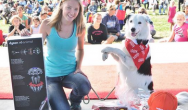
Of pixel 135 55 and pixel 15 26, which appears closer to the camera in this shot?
pixel 135 55

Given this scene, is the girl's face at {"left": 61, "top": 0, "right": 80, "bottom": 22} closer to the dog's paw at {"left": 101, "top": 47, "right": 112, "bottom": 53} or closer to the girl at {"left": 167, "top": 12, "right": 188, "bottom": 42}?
the dog's paw at {"left": 101, "top": 47, "right": 112, "bottom": 53}

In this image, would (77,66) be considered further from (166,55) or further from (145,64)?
(166,55)

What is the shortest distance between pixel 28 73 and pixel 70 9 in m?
0.77

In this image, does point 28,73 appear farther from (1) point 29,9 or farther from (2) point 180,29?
(1) point 29,9

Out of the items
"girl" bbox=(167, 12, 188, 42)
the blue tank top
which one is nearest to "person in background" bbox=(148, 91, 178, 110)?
the blue tank top

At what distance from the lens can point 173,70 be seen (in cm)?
445

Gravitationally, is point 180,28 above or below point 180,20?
below

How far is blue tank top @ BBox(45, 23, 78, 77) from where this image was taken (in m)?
2.74

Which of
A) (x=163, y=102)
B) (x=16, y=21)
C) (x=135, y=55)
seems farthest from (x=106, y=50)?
(x=16, y=21)

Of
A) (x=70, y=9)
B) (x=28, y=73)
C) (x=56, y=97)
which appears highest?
(x=70, y=9)

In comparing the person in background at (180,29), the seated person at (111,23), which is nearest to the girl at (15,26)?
the seated person at (111,23)

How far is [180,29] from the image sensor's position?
578 centimetres

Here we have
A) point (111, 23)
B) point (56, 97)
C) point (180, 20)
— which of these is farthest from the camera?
point (111, 23)

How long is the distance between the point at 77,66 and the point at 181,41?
3881 mm
